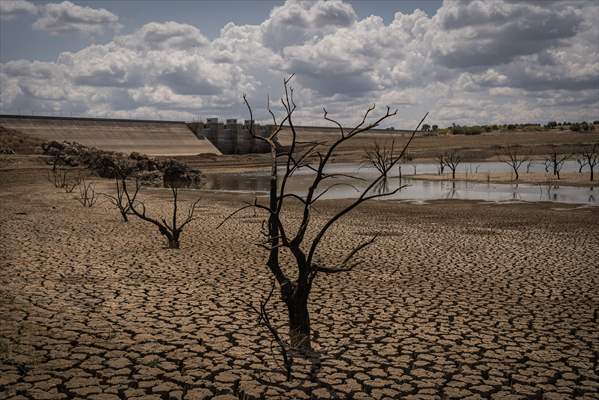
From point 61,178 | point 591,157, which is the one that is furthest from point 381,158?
point 591,157

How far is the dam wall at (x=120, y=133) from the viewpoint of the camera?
57125 millimetres

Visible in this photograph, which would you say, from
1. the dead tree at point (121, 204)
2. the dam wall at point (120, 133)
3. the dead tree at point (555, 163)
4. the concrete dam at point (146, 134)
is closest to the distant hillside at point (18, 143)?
the concrete dam at point (146, 134)

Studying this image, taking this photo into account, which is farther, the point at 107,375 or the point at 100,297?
the point at 100,297

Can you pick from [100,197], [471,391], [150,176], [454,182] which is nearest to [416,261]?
[471,391]

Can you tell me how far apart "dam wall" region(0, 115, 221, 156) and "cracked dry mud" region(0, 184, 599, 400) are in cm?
5038

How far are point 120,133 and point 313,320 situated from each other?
65.0 meters

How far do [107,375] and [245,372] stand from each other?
134cm

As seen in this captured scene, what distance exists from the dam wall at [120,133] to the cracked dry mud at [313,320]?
5038 centimetres

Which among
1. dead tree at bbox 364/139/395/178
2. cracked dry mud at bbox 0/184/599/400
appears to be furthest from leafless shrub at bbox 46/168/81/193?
cracked dry mud at bbox 0/184/599/400

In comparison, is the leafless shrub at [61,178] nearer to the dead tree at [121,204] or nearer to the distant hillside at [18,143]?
the distant hillside at [18,143]

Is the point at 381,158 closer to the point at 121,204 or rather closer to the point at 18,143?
the point at 121,204

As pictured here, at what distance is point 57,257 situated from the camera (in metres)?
10.0

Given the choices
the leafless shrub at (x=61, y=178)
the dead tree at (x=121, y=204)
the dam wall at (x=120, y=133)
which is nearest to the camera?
the dead tree at (x=121, y=204)

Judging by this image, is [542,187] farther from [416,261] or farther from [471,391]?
[471,391]
